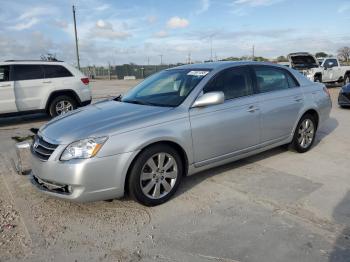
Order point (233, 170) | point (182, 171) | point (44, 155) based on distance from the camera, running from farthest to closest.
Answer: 1. point (233, 170)
2. point (182, 171)
3. point (44, 155)

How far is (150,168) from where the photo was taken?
13.3ft

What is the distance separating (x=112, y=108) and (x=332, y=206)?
9.20 ft

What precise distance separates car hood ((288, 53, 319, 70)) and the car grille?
16.3m

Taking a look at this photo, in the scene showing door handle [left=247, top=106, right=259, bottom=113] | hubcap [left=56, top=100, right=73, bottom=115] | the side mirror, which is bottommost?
hubcap [left=56, top=100, right=73, bottom=115]

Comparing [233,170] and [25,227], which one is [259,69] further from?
[25,227]

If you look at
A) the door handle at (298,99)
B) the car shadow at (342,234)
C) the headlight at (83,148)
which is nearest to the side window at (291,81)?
the door handle at (298,99)

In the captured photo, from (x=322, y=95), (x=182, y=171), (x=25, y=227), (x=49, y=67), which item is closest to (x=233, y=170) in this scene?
(x=182, y=171)

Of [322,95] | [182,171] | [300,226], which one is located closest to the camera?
[300,226]

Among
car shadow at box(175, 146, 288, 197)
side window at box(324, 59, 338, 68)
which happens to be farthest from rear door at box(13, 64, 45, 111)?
side window at box(324, 59, 338, 68)

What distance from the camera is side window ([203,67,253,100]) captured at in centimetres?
483

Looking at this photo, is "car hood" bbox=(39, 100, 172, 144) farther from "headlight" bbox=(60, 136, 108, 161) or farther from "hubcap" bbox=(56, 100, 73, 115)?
"hubcap" bbox=(56, 100, 73, 115)

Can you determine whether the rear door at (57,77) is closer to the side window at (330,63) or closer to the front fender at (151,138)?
the front fender at (151,138)

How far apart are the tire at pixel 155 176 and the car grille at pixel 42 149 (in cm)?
87

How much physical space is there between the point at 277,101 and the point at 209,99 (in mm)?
1530
